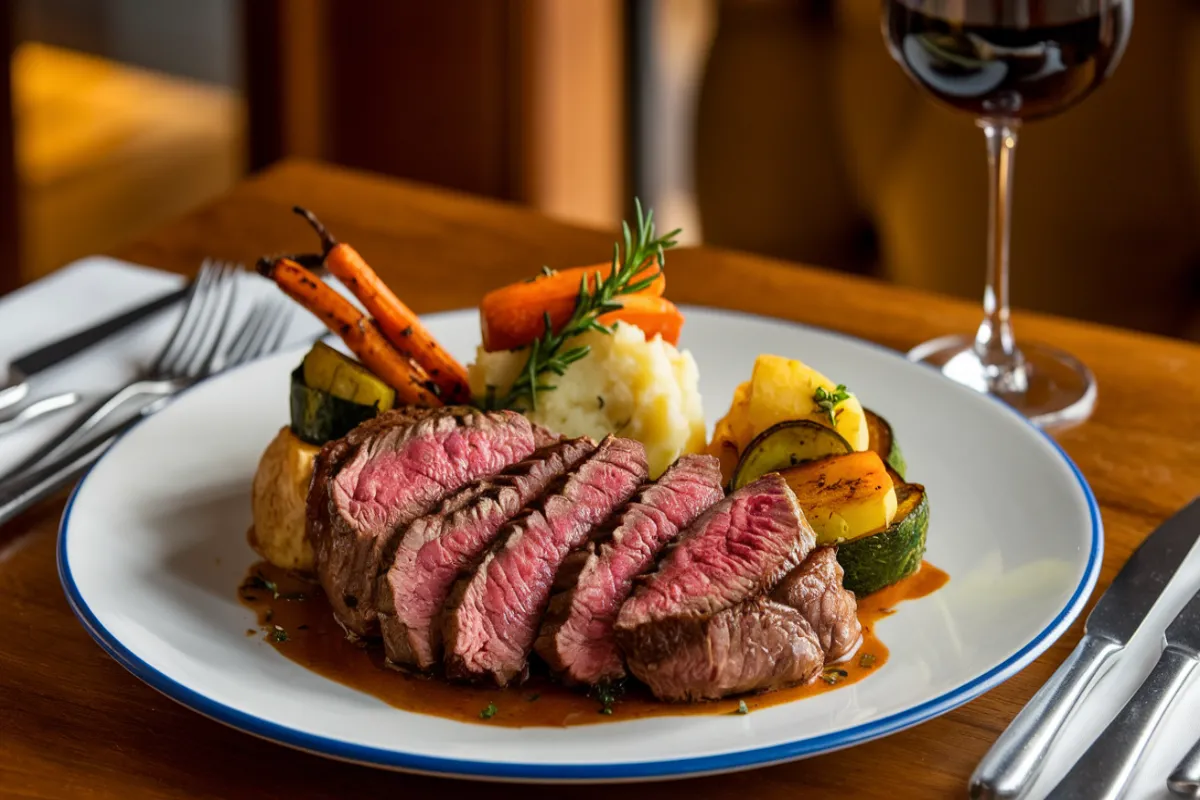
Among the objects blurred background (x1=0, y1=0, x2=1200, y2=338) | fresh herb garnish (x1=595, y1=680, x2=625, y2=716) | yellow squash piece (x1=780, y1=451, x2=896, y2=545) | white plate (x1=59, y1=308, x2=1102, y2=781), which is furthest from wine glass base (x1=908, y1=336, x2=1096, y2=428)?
blurred background (x1=0, y1=0, x2=1200, y2=338)

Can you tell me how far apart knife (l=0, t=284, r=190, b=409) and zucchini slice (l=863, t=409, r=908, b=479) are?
122 centimetres

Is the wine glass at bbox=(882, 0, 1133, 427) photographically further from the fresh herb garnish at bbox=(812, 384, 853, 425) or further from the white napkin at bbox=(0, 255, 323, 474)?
the white napkin at bbox=(0, 255, 323, 474)

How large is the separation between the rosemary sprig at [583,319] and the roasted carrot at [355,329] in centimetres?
11

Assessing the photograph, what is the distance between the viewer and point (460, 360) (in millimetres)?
2188

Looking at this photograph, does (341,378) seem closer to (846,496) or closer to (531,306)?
(531,306)

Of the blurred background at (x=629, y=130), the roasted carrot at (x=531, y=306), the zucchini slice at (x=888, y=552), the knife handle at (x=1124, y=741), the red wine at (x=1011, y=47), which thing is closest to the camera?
the knife handle at (x=1124, y=741)

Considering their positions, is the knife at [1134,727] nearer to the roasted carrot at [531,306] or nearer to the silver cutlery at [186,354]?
the roasted carrot at [531,306]

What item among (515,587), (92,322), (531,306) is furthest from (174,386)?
(515,587)

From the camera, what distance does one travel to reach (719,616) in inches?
53.7

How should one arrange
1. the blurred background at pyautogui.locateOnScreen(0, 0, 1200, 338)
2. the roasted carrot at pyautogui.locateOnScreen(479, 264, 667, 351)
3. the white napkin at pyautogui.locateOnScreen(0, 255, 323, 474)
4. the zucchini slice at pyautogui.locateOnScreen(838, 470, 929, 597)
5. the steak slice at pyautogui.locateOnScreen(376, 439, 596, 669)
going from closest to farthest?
the steak slice at pyautogui.locateOnScreen(376, 439, 596, 669) → the zucchini slice at pyautogui.locateOnScreen(838, 470, 929, 597) → the roasted carrot at pyautogui.locateOnScreen(479, 264, 667, 351) → the white napkin at pyautogui.locateOnScreen(0, 255, 323, 474) → the blurred background at pyautogui.locateOnScreen(0, 0, 1200, 338)

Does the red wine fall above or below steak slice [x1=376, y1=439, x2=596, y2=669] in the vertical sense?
above

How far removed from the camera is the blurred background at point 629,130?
12.6 feet

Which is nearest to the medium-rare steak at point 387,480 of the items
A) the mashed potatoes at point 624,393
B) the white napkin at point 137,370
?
the mashed potatoes at point 624,393

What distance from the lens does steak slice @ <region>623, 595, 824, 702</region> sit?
136 cm
